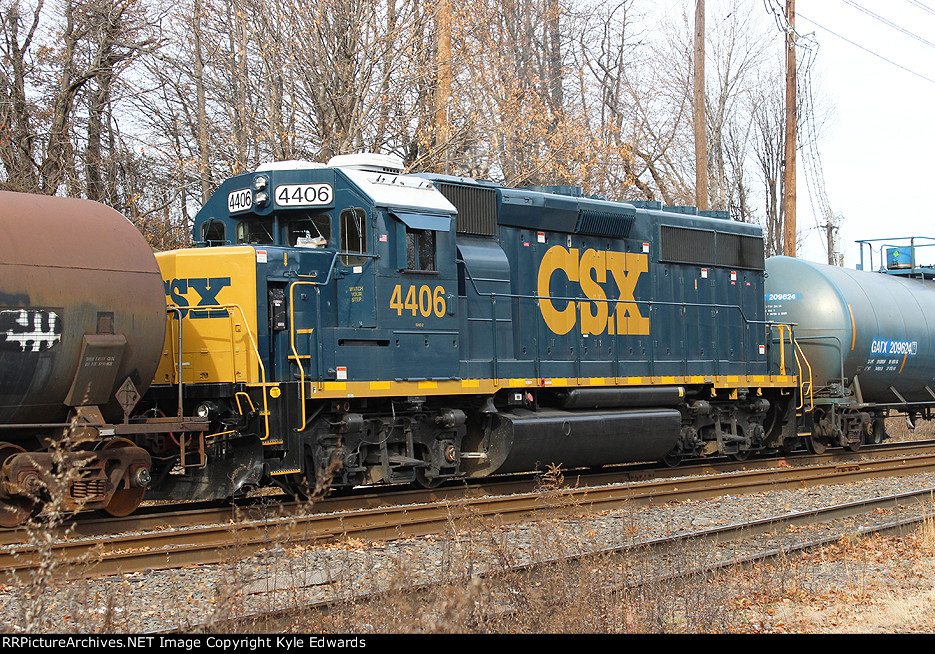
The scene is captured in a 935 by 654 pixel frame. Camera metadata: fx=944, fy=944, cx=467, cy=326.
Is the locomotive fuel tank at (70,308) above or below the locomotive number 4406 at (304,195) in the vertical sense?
below

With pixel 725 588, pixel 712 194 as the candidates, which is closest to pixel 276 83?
pixel 725 588

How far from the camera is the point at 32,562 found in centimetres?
728

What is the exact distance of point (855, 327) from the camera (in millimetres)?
17719

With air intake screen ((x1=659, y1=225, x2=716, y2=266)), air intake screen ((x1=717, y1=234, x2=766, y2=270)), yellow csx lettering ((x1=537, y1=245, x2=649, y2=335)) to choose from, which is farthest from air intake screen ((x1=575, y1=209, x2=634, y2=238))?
air intake screen ((x1=717, y1=234, x2=766, y2=270))

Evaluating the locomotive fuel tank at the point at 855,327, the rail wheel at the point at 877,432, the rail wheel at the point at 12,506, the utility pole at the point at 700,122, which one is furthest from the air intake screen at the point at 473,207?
the utility pole at the point at 700,122

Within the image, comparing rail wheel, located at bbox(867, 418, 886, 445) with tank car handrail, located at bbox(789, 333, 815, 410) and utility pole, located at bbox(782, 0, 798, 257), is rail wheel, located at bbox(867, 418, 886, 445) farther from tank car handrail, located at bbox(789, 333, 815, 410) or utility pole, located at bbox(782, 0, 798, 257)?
utility pole, located at bbox(782, 0, 798, 257)

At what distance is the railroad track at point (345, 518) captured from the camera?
7.53m

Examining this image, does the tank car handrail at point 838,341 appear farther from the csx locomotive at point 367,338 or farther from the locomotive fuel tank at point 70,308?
the locomotive fuel tank at point 70,308

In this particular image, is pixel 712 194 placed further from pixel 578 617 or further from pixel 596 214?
pixel 578 617

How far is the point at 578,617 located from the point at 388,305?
19.8ft

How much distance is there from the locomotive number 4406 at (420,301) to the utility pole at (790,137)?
16989 millimetres

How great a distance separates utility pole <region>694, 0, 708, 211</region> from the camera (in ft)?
76.1

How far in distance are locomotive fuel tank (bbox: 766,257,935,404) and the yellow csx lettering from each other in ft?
15.4
